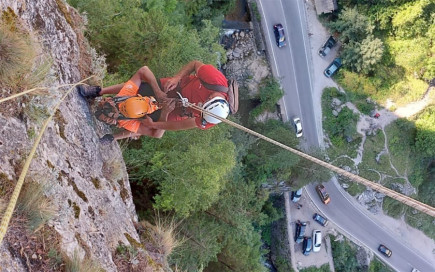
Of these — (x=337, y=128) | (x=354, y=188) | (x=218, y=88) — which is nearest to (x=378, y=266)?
(x=354, y=188)

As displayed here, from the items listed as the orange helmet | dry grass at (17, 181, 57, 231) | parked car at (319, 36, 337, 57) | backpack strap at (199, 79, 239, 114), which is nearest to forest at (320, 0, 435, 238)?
parked car at (319, 36, 337, 57)

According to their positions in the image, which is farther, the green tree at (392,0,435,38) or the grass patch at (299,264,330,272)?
the grass patch at (299,264,330,272)

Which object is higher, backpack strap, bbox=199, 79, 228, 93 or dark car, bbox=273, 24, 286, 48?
backpack strap, bbox=199, 79, 228, 93

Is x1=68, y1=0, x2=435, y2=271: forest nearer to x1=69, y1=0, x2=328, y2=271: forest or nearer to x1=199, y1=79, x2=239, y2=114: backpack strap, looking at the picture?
x1=69, y1=0, x2=328, y2=271: forest

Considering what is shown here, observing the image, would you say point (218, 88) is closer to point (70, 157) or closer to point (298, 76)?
point (70, 157)

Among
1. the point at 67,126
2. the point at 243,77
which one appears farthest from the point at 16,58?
the point at 243,77

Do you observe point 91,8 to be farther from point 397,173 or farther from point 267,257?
point 397,173

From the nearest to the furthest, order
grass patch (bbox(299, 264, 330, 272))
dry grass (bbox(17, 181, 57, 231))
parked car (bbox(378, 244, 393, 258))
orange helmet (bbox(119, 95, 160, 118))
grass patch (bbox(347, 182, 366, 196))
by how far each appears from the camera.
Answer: dry grass (bbox(17, 181, 57, 231)) < orange helmet (bbox(119, 95, 160, 118)) < grass patch (bbox(299, 264, 330, 272)) < grass patch (bbox(347, 182, 366, 196)) < parked car (bbox(378, 244, 393, 258))

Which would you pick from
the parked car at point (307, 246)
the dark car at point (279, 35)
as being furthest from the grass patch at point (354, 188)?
the dark car at point (279, 35)
